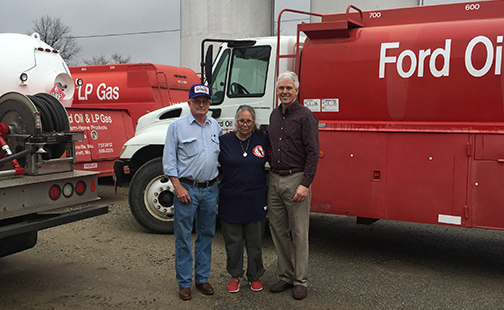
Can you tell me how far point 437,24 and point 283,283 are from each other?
10.5 feet

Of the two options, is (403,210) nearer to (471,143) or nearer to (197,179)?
(471,143)

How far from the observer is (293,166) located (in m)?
4.50

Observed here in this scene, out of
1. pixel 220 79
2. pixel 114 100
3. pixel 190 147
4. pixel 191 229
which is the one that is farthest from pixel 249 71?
pixel 114 100

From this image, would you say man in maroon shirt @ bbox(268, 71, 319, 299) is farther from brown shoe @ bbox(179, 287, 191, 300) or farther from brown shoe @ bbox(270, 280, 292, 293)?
brown shoe @ bbox(179, 287, 191, 300)

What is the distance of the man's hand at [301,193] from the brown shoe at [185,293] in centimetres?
127

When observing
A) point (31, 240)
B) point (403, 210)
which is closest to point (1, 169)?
point (31, 240)

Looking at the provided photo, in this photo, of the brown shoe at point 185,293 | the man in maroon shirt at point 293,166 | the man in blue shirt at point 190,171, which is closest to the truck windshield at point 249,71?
the man in maroon shirt at point 293,166

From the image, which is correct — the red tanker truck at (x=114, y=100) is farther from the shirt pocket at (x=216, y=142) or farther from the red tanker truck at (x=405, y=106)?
the shirt pocket at (x=216, y=142)

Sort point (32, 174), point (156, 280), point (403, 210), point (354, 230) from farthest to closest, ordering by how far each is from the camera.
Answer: point (354, 230), point (403, 210), point (156, 280), point (32, 174)

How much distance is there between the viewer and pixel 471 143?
5074 mm

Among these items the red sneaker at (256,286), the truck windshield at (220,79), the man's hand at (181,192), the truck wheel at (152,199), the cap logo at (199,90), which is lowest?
the red sneaker at (256,286)

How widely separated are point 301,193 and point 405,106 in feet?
6.01

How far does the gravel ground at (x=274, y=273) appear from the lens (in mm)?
4516

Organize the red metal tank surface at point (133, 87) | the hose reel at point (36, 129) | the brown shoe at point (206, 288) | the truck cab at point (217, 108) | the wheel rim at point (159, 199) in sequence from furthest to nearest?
the red metal tank surface at point (133, 87), the wheel rim at point (159, 199), the truck cab at point (217, 108), the brown shoe at point (206, 288), the hose reel at point (36, 129)
